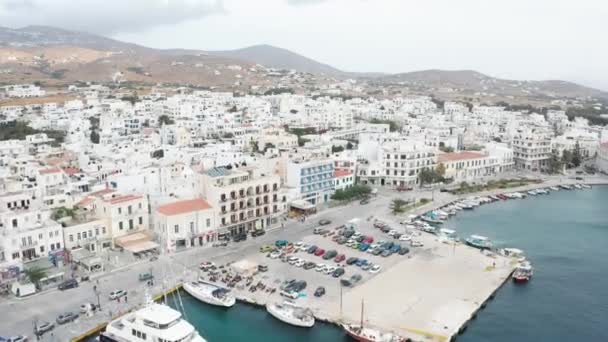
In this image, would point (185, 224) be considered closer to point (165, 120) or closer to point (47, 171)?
point (47, 171)

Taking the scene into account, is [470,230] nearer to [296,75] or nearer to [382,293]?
[382,293]

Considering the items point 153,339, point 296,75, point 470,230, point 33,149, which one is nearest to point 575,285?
point 470,230

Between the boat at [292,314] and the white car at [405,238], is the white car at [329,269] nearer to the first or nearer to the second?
the boat at [292,314]

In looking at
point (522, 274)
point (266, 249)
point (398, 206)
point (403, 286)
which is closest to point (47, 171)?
point (266, 249)

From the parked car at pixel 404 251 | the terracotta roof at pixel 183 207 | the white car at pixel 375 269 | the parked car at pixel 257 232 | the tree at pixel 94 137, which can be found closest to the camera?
the white car at pixel 375 269

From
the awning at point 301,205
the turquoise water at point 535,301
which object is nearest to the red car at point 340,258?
the turquoise water at point 535,301

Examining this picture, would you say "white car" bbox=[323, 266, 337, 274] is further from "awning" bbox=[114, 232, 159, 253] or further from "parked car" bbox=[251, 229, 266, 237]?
"awning" bbox=[114, 232, 159, 253]
